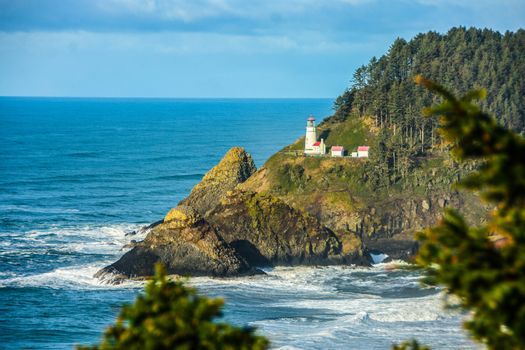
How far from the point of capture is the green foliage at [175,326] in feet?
53.2

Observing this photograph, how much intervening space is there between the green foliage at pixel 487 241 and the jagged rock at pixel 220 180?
3346 inches

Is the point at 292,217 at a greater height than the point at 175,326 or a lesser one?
greater

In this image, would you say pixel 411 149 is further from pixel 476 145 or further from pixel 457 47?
pixel 476 145

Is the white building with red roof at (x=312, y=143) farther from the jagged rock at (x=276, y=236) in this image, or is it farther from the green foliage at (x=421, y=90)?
the jagged rock at (x=276, y=236)

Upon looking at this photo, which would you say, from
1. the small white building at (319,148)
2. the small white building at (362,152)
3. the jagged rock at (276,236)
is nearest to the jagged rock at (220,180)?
the small white building at (319,148)

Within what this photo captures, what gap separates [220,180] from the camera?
349 feet

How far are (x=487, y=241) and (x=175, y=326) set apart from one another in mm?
5542

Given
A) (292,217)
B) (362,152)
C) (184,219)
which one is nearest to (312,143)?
(362,152)

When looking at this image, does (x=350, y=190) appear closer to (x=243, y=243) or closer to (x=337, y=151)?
(x=337, y=151)

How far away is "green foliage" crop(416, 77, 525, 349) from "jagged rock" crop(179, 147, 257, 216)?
84998 mm

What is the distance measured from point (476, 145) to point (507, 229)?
1.47 m

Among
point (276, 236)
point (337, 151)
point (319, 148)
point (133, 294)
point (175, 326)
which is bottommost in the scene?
point (133, 294)

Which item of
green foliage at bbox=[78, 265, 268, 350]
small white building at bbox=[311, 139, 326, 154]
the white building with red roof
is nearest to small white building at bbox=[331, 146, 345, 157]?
small white building at bbox=[311, 139, 326, 154]

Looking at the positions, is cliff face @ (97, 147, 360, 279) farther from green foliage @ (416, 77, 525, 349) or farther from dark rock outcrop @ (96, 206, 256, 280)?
green foliage @ (416, 77, 525, 349)
